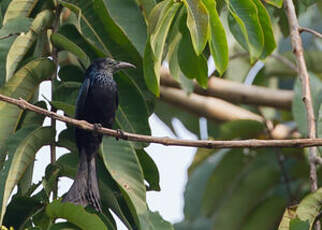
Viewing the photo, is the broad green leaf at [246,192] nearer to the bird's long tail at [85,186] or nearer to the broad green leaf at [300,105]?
the broad green leaf at [300,105]

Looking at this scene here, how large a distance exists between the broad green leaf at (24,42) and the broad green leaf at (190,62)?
0.72 metres

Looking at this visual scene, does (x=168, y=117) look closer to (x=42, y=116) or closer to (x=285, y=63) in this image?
(x=285, y=63)

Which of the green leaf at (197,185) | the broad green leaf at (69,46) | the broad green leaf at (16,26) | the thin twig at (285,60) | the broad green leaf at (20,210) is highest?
the thin twig at (285,60)

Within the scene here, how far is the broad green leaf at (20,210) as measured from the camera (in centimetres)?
351

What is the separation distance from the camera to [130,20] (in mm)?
3959

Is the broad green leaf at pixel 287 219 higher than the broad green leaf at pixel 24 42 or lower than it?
lower

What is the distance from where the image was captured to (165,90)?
22.3ft

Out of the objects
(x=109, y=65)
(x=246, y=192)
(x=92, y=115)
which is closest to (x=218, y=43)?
(x=109, y=65)

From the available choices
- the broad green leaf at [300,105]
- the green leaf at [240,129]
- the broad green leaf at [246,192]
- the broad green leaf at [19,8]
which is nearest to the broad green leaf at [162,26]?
the broad green leaf at [19,8]

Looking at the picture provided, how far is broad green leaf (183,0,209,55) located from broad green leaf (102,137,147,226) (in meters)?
0.69

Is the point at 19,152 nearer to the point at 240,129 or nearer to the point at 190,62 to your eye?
the point at 190,62

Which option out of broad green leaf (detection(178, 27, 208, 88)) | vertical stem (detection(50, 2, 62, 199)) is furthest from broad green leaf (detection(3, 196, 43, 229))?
broad green leaf (detection(178, 27, 208, 88))

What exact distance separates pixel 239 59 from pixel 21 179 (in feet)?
→ 12.0

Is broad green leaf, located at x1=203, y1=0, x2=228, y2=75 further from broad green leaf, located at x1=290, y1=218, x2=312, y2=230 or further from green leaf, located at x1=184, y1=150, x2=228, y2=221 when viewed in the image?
green leaf, located at x1=184, y1=150, x2=228, y2=221
